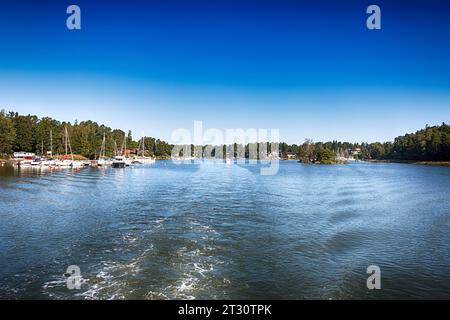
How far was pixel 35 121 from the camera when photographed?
166 meters

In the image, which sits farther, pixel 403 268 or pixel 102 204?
pixel 102 204

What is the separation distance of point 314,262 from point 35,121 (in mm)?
177977

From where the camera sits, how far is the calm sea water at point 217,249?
1614 cm

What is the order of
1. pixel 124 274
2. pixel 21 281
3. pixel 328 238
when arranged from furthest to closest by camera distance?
pixel 328 238, pixel 124 274, pixel 21 281

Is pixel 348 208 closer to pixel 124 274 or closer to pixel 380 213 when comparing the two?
pixel 380 213

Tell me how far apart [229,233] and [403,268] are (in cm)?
1213

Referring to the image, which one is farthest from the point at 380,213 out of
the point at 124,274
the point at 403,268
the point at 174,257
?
the point at 124,274

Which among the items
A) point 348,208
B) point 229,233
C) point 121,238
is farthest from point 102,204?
point 348,208

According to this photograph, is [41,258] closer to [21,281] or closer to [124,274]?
[21,281]

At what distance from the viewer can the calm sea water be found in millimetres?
16141

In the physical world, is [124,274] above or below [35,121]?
below

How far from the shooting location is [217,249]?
22.0 metres

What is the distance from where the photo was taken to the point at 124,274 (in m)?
17.3
